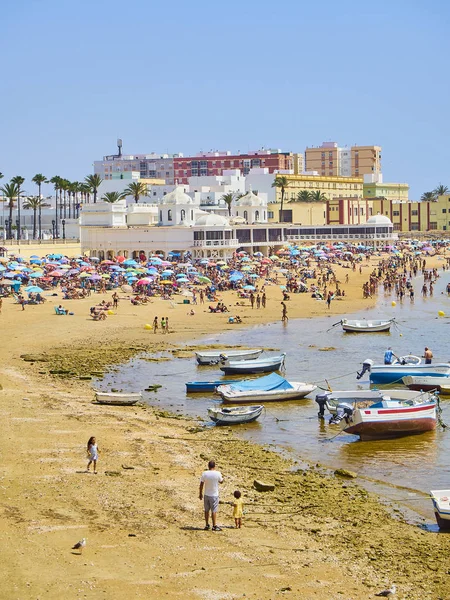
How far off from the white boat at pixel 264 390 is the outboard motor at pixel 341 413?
3.77m

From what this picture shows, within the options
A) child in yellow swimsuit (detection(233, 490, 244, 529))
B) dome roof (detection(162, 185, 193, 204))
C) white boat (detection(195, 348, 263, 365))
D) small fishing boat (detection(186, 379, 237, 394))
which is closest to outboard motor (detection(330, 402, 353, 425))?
small fishing boat (detection(186, 379, 237, 394))

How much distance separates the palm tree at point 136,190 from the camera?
407 feet

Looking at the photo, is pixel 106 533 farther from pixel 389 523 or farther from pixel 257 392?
pixel 257 392

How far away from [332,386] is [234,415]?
7890mm

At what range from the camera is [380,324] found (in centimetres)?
5569

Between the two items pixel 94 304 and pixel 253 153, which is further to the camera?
pixel 253 153

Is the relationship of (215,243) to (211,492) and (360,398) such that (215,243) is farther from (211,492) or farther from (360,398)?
(211,492)

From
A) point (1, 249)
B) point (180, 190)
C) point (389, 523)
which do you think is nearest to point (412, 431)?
point (389, 523)

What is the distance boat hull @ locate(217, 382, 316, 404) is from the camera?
3462cm

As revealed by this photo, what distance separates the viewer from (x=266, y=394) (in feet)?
115

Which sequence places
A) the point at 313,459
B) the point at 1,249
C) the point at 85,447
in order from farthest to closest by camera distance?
1. the point at 1,249
2. the point at 313,459
3. the point at 85,447

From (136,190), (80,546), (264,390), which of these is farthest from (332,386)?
(136,190)

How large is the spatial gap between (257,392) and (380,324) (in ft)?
72.7

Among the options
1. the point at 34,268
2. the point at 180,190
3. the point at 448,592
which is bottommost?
the point at 448,592
